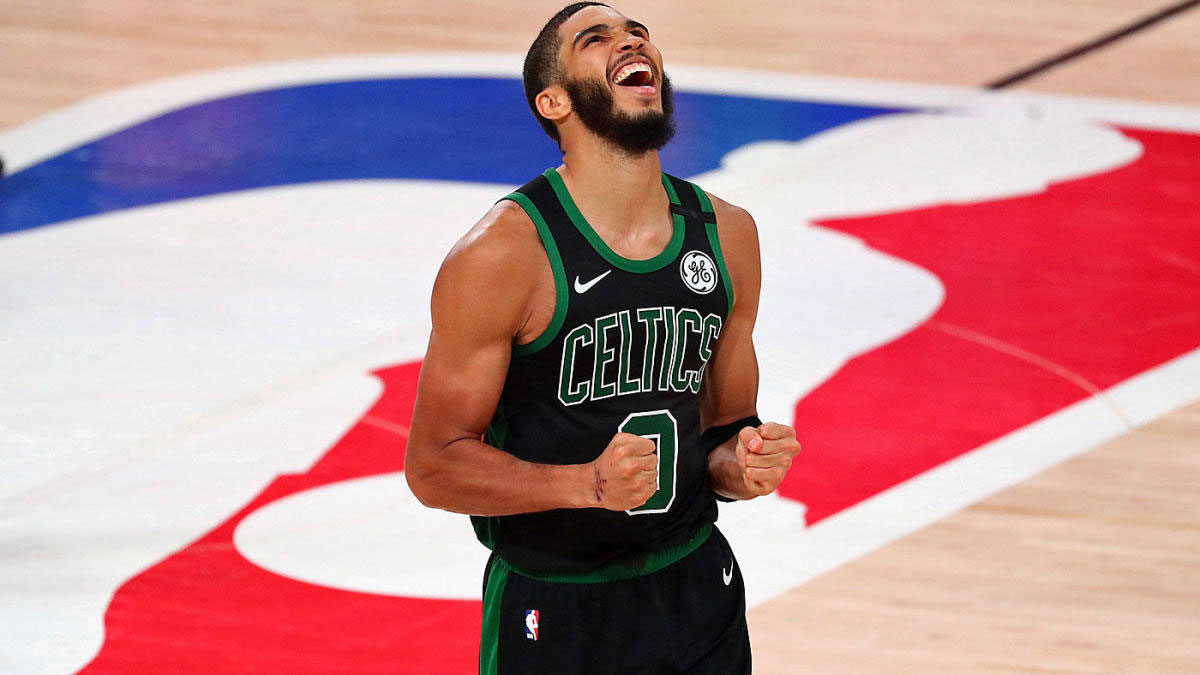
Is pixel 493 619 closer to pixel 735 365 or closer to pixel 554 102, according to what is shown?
pixel 735 365

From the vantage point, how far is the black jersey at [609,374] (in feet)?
7.73

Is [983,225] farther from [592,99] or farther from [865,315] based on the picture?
[592,99]

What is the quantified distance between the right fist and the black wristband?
45cm

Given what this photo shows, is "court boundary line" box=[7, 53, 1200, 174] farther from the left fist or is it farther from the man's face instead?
the left fist

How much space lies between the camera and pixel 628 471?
6.97ft

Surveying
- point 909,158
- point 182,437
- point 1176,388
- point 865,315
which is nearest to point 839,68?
point 909,158

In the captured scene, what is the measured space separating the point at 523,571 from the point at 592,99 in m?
0.75

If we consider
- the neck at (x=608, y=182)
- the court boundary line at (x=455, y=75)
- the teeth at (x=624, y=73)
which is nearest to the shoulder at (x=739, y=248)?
the neck at (x=608, y=182)

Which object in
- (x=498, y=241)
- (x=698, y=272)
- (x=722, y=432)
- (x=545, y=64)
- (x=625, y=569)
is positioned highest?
(x=545, y=64)

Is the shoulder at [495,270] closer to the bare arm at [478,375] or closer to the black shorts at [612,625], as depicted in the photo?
the bare arm at [478,375]

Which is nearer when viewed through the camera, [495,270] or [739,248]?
[495,270]

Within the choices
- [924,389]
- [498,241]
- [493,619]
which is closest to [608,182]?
[498,241]

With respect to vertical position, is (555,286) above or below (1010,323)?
above

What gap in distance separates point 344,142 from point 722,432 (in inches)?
208
